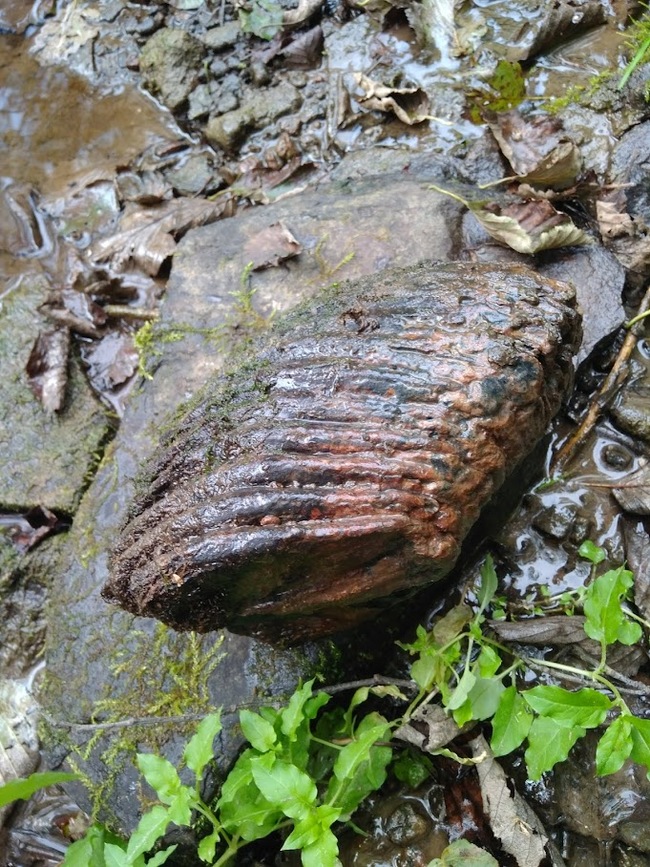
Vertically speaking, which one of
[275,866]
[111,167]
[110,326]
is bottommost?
[275,866]

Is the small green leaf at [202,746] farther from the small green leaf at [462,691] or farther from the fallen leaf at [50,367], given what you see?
the fallen leaf at [50,367]

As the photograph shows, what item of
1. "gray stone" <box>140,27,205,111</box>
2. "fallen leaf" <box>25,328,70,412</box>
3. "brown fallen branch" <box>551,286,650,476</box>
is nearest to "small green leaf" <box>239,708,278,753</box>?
"brown fallen branch" <box>551,286,650,476</box>

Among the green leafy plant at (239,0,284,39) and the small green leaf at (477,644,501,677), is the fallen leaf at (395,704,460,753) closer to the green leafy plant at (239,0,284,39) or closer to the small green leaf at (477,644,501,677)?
the small green leaf at (477,644,501,677)

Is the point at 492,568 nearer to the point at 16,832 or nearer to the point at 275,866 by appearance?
the point at 275,866

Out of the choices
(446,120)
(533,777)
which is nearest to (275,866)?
(533,777)

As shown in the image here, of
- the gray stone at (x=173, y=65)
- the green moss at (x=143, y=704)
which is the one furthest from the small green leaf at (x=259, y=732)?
the gray stone at (x=173, y=65)

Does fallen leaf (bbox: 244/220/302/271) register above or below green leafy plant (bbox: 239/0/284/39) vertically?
below
